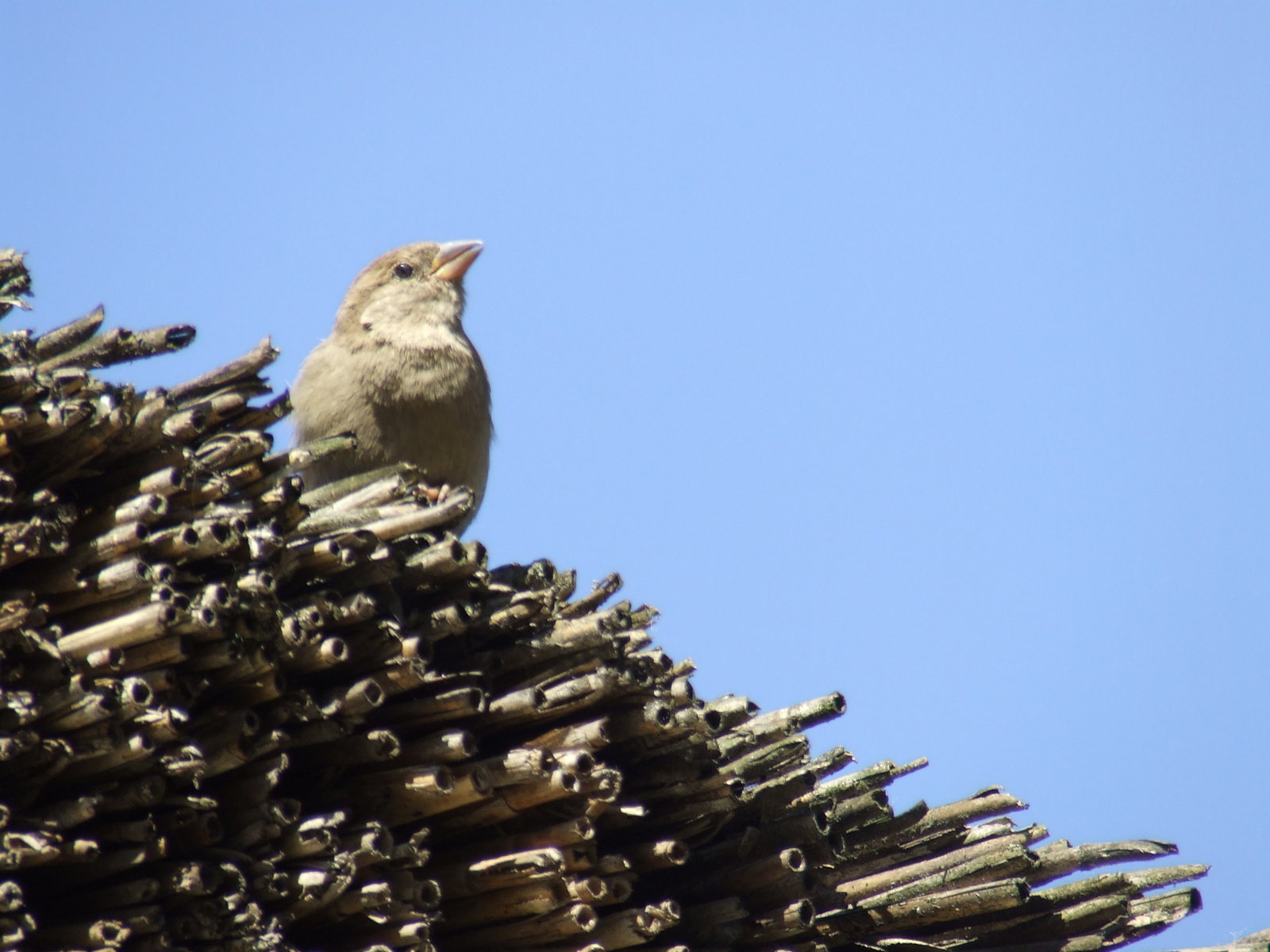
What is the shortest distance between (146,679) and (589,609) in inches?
58.7

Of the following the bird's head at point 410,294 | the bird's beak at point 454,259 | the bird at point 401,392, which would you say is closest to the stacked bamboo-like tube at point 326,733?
the bird at point 401,392

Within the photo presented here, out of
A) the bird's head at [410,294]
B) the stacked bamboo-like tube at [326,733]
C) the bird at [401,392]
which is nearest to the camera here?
the stacked bamboo-like tube at [326,733]

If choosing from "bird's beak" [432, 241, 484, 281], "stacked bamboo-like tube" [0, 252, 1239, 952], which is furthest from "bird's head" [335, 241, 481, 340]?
"stacked bamboo-like tube" [0, 252, 1239, 952]

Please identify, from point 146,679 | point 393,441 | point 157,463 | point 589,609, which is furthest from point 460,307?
point 146,679

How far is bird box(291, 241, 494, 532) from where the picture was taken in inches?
222

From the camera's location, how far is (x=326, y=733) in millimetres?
3604

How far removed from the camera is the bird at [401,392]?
5648 mm

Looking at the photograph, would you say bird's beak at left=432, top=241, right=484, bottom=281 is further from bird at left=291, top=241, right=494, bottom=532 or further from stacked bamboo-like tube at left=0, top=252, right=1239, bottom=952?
stacked bamboo-like tube at left=0, top=252, right=1239, bottom=952

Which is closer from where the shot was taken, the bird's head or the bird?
the bird

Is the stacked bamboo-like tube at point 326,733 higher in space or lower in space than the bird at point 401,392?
lower

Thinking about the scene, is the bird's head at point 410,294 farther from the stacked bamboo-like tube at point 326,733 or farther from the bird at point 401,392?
the stacked bamboo-like tube at point 326,733

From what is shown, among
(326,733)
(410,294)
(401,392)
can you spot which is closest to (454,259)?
(410,294)

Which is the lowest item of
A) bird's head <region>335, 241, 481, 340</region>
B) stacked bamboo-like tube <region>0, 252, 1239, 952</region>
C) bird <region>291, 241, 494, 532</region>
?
stacked bamboo-like tube <region>0, 252, 1239, 952</region>

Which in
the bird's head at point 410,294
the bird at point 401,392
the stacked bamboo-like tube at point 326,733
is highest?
the bird's head at point 410,294
